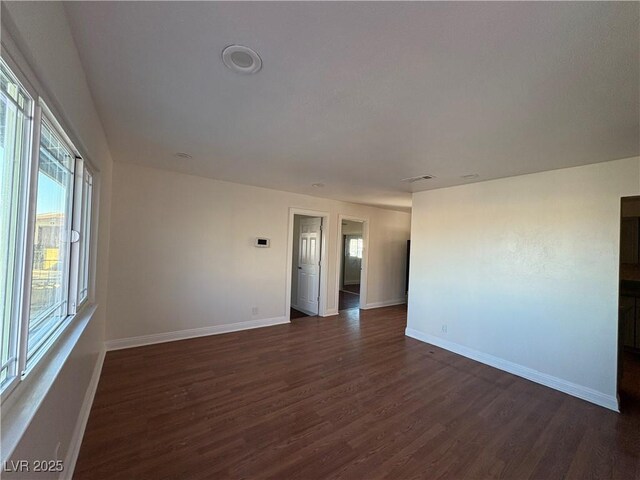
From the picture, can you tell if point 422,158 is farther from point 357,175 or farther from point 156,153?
point 156,153

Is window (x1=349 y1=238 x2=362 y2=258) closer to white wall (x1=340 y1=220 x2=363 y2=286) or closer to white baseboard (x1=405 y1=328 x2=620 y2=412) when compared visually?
white wall (x1=340 y1=220 x2=363 y2=286)

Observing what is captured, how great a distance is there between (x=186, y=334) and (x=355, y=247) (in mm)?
7064

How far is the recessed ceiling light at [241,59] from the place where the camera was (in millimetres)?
1312

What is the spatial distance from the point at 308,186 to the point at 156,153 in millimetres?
2104

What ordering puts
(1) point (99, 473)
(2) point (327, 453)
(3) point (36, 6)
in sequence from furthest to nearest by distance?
(2) point (327, 453)
(1) point (99, 473)
(3) point (36, 6)

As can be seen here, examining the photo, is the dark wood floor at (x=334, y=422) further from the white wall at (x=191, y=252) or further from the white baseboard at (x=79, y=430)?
the white wall at (x=191, y=252)

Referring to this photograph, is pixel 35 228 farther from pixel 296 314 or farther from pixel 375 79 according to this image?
pixel 296 314

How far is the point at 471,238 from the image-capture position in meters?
3.69

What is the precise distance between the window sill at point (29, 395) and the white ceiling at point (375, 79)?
1.57 metres

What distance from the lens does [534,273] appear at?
3086mm

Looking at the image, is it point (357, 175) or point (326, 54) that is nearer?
point (326, 54)

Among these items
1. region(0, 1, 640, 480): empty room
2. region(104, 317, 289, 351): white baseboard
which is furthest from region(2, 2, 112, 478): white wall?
region(104, 317, 289, 351): white baseboard

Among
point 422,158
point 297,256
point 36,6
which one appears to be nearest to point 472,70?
point 422,158

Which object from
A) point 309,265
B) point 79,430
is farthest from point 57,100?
point 309,265
